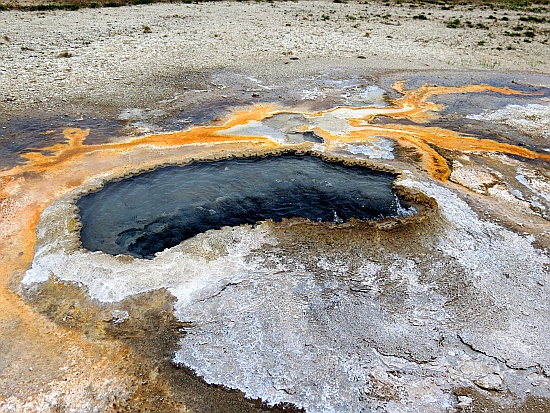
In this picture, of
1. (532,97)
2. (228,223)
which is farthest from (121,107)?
(532,97)

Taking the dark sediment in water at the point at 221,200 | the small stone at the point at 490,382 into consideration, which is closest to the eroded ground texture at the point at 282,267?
the small stone at the point at 490,382

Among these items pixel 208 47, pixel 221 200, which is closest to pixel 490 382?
pixel 221 200

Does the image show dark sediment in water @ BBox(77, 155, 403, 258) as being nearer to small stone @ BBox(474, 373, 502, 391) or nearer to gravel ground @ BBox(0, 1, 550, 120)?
small stone @ BBox(474, 373, 502, 391)

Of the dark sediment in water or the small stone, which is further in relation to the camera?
the dark sediment in water

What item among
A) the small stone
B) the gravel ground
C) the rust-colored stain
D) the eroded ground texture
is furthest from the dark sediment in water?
the gravel ground

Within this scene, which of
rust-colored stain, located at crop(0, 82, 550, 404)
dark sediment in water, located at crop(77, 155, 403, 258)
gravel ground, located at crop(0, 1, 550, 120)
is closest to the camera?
rust-colored stain, located at crop(0, 82, 550, 404)

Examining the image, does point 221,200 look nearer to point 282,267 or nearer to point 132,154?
point 282,267
